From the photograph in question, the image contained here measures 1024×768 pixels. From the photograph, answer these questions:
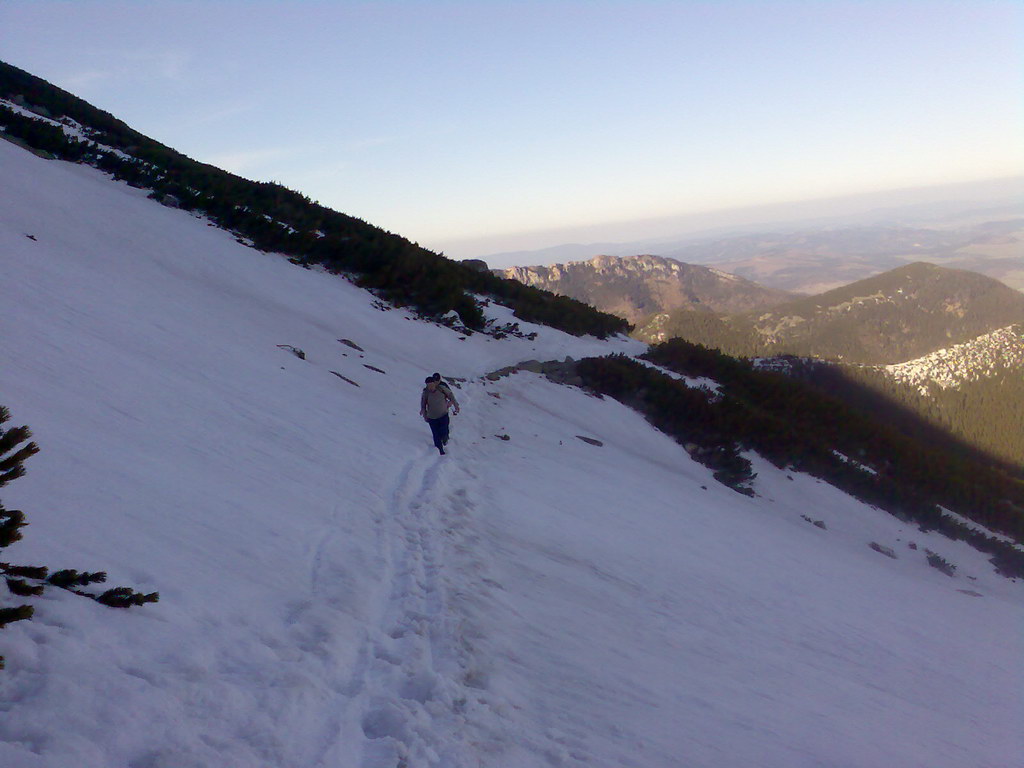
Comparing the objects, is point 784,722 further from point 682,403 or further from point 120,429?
point 682,403

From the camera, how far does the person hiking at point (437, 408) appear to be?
1093cm

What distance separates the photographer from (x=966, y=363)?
395 ft

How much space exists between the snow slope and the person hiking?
0.45 metres

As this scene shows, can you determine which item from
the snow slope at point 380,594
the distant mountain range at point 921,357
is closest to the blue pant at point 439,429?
the snow slope at point 380,594

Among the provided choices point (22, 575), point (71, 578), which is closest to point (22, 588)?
point (22, 575)

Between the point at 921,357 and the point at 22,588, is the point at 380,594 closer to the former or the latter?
the point at 22,588

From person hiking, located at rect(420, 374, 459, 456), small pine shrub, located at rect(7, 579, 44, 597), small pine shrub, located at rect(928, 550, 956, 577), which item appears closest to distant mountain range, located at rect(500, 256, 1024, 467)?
small pine shrub, located at rect(928, 550, 956, 577)

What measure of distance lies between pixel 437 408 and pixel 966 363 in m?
149

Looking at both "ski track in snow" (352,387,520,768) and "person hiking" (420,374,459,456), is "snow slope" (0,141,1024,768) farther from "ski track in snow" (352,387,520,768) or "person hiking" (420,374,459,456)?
"person hiking" (420,374,459,456)

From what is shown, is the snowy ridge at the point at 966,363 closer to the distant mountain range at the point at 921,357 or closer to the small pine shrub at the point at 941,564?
the distant mountain range at the point at 921,357

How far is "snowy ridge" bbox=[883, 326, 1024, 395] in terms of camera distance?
11406 cm

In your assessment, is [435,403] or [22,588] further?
[435,403]

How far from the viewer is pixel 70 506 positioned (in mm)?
4176

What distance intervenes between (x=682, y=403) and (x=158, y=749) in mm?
18560
